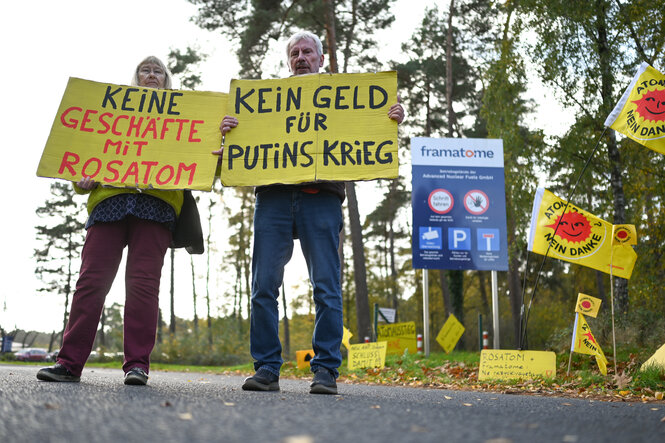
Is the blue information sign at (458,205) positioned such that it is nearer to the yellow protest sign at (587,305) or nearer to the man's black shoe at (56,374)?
the yellow protest sign at (587,305)

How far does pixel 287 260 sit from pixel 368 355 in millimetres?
6709

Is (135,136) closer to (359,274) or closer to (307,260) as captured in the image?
(307,260)

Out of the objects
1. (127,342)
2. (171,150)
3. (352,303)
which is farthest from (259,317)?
(352,303)

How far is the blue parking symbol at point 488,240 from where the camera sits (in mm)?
11797

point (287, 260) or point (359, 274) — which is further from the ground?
point (359, 274)

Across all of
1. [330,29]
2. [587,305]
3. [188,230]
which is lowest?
[587,305]

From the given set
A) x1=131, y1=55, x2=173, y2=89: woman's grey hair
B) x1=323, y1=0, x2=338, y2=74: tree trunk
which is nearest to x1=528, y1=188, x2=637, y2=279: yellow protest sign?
x1=131, y1=55, x2=173, y2=89: woman's grey hair

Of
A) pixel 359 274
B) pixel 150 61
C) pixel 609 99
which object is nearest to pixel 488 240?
pixel 609 99

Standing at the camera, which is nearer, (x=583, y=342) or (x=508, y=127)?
(x=583, y=342)

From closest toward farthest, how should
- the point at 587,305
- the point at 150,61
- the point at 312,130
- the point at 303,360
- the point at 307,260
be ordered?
the point at 307,260 < the point at 312,130 < the point at 150,61 < the point at 587,305 < the point at 303,360

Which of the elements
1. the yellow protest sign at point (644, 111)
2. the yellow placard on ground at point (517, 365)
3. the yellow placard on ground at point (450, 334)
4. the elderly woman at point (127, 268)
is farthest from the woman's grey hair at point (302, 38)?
the yellow placard on ground at point (450, 334)

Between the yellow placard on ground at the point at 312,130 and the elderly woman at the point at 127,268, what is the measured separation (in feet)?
1.92

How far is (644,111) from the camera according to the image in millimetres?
6738

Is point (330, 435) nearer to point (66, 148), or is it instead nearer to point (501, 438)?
point (501, 438)
